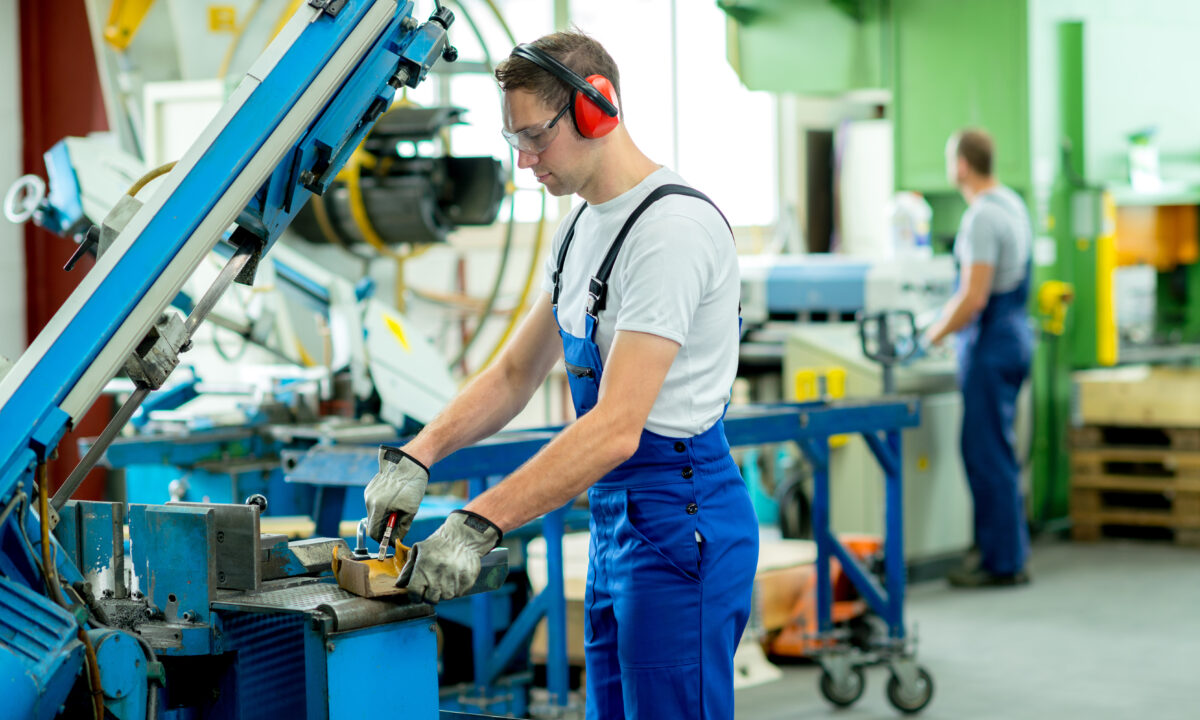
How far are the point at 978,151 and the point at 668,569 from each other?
4.33 m

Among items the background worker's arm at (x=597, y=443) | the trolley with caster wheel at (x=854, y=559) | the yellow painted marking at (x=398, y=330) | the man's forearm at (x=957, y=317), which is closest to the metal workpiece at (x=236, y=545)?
the background worker's arm at (x=597, y=443)

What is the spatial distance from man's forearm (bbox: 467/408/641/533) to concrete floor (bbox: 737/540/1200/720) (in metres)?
2.42

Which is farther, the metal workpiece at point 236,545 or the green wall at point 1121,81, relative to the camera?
the green wall at point 1121,81

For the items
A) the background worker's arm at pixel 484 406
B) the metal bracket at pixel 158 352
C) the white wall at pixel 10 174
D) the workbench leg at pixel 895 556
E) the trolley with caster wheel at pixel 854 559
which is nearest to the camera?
the metal bracket at pixel 158 352

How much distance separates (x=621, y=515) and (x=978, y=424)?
4122mm

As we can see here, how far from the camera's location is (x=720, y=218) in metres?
2.05

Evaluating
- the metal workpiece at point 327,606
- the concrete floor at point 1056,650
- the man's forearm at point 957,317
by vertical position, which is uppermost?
the man's forearm at point 957,317

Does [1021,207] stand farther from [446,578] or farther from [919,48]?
[446,578]

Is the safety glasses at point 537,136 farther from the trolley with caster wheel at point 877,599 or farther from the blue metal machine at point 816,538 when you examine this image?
the trolley with caster wheel at point 877,599

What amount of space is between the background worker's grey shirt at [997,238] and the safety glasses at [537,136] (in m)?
4.14

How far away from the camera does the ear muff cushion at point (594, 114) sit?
1.97 metres

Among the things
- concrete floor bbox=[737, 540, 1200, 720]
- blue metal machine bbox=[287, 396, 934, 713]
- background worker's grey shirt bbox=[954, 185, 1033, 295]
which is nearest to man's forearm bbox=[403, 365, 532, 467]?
blue metal machine bbox=[287, 396, 934, 713]

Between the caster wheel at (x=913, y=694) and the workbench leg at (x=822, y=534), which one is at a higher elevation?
the workbench leg at (x=822, y=534)

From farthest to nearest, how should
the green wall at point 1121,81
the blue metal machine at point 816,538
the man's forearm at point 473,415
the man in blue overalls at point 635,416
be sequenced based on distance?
the green wall at point 1121,81 → the blue metal machine at point 816,538 → the man's forearm at point 473,415 → the man in blue overalls at point 635,416
